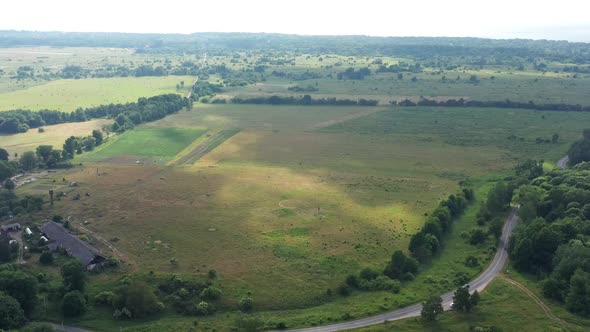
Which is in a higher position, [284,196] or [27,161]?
[27,161]

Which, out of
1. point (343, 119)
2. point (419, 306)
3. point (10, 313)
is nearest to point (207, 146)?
point (343, 119)

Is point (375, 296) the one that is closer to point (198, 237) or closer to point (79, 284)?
point (198, 237)

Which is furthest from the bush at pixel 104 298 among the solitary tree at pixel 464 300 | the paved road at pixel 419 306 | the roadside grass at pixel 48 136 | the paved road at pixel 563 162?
the paved road at pixel 563 162

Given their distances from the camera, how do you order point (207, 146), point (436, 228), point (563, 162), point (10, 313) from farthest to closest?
point (207, 146) < point (563, 162) < point (436, 228) < point (10, 313)

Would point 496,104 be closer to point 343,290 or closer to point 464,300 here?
point 464,300

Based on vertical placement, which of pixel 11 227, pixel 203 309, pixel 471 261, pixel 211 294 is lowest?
pixel 203 309

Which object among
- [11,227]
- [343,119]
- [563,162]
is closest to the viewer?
[11,227]

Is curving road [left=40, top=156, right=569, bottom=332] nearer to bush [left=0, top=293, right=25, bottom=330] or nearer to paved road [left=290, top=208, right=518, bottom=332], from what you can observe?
paved road [left=290, top=208, right=518, bottom=332]
